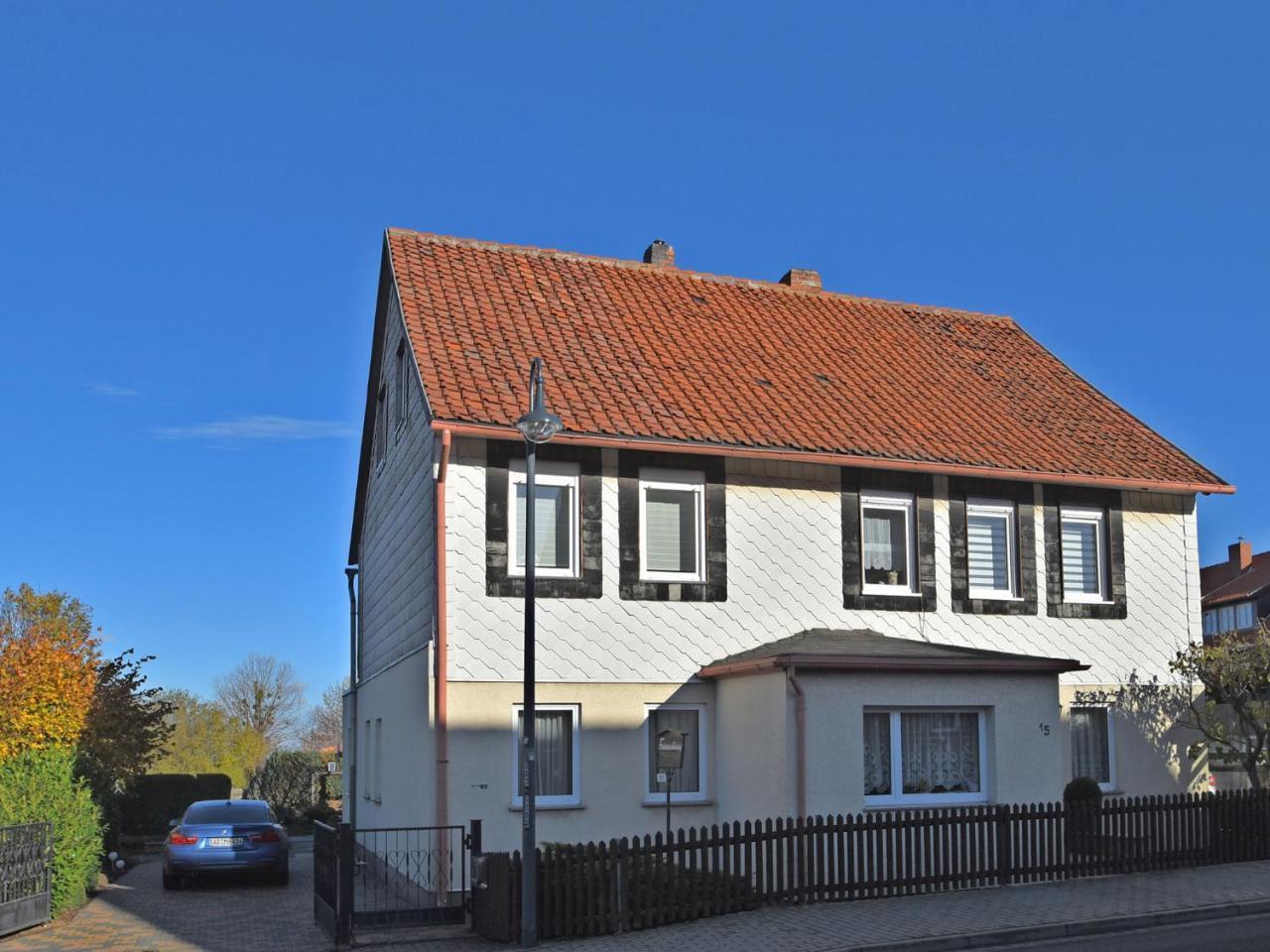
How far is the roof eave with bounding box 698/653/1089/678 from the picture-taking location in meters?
17.1

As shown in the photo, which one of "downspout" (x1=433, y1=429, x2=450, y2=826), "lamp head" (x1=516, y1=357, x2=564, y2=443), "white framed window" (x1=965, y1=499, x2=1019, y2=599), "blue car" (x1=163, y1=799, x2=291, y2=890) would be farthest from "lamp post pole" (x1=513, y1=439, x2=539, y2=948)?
"white framed window" (x1=965, y1=499, x2=1019, y2=599)

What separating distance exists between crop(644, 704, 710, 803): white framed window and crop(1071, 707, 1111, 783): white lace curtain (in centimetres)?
622

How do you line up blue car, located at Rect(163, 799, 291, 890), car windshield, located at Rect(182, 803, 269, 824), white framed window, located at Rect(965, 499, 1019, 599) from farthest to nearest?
white framed window, located at Rect(965, 499, 1019, 599) < car windshield, located at Rect(182, 803, 269, 824) < blue car, located at Rect(163, 799, 291, 890)

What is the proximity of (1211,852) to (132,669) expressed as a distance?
71.0 ft

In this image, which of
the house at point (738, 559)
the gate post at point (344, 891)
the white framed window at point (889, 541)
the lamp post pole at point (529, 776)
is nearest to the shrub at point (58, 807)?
the house at point (738, 559)

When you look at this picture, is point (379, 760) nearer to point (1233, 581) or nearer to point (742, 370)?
point (742, 370)

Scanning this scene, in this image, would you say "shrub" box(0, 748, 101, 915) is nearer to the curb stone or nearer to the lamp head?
the lamp head

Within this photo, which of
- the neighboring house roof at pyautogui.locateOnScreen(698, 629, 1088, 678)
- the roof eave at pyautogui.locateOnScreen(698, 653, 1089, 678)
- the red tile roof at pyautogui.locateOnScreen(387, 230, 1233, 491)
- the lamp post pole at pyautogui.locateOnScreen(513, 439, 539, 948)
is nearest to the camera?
the lamp post pole at pyautogui.locateOnScreen(513, 439, 539, 948)

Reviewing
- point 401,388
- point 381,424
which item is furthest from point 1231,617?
point 401,388

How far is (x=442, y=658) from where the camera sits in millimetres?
17656

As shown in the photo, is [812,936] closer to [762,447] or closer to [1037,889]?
[1037,889]

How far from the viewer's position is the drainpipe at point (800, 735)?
55.7ft

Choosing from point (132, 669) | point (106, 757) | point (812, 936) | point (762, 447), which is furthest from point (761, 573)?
point (132, 669)

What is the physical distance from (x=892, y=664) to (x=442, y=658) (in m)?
5.61
